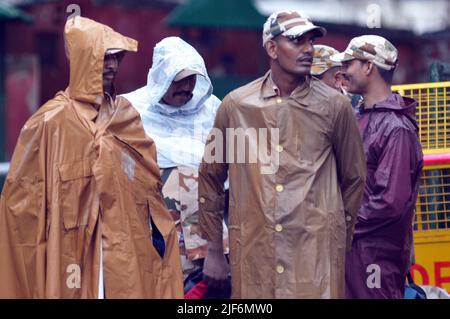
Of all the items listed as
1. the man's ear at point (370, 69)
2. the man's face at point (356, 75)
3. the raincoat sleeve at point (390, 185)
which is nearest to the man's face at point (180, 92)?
the man's face at point (356, 75)

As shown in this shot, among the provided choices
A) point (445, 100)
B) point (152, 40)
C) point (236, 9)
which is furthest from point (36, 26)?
point (445, 100)

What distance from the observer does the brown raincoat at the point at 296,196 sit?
6.50 metres

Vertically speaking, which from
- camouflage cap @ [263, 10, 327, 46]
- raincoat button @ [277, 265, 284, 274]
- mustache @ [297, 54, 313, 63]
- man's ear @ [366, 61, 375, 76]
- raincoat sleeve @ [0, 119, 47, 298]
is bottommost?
raincoat button @ [277, 265, 284, 274]

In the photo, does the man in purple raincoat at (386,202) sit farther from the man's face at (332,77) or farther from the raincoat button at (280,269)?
the man's face at (332,77)

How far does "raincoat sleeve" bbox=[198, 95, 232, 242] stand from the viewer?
6871 millimetres

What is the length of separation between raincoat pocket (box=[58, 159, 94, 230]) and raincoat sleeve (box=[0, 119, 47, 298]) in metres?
0.11

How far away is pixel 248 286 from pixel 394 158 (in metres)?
1.13

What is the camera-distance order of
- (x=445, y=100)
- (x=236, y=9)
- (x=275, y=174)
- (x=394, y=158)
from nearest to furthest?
1. (x=275, y=174)
2. (x=394, y=158)
3. (x=445, y=100)
4. (x=236, y=9)

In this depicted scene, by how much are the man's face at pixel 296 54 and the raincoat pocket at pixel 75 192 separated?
117 centimetres

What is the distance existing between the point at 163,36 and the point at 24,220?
17.0m

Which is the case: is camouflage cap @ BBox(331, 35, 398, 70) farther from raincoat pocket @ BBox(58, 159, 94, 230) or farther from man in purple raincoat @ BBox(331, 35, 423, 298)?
raincoat pocket @ BBox(58, 159, 94, 230)

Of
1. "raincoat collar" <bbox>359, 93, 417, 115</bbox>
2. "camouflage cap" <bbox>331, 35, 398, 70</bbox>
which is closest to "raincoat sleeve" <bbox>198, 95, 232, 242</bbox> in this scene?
"raincoat collar" <bbox>359, 93, 417, 115</bbox>

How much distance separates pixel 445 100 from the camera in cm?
819

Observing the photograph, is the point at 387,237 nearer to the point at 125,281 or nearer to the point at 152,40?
the point at 125,281
